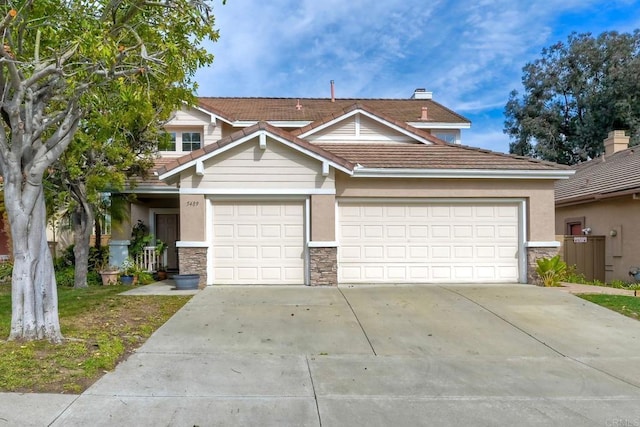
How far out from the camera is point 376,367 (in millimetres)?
5594

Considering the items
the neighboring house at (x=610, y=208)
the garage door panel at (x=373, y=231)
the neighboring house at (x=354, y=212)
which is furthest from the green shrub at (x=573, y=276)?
the garage door panel at (x=373, y=231)

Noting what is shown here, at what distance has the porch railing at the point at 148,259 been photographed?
13297mm

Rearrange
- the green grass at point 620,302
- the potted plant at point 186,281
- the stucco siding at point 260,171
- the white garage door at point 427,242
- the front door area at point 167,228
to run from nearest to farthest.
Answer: the green grass at point 620,302
the potted plant at point 186,281
the stucco siding at point 260,171
the white garage door at point 427,242
the front door area at point 167,228

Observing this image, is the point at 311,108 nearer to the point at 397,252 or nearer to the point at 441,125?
the point at 441,125

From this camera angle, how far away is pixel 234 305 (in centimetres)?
875

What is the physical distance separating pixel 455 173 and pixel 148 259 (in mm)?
9244

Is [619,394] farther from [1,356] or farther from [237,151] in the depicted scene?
[237,151]

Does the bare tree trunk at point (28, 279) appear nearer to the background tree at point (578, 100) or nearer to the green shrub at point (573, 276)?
the green shrub at point (573, 276)

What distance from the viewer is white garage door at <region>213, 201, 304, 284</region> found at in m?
11.0

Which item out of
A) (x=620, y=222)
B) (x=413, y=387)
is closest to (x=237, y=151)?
(x=413, y=387)

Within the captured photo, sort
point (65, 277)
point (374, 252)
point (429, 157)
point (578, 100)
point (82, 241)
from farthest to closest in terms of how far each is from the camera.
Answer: point (578, 100), point (65, 277), point (429, 157), point (82, 241), point (374, 252)

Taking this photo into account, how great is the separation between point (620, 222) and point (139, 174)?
14.7 m

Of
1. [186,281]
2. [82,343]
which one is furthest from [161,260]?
[82,343]

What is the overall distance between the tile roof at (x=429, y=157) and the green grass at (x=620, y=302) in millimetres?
3357
